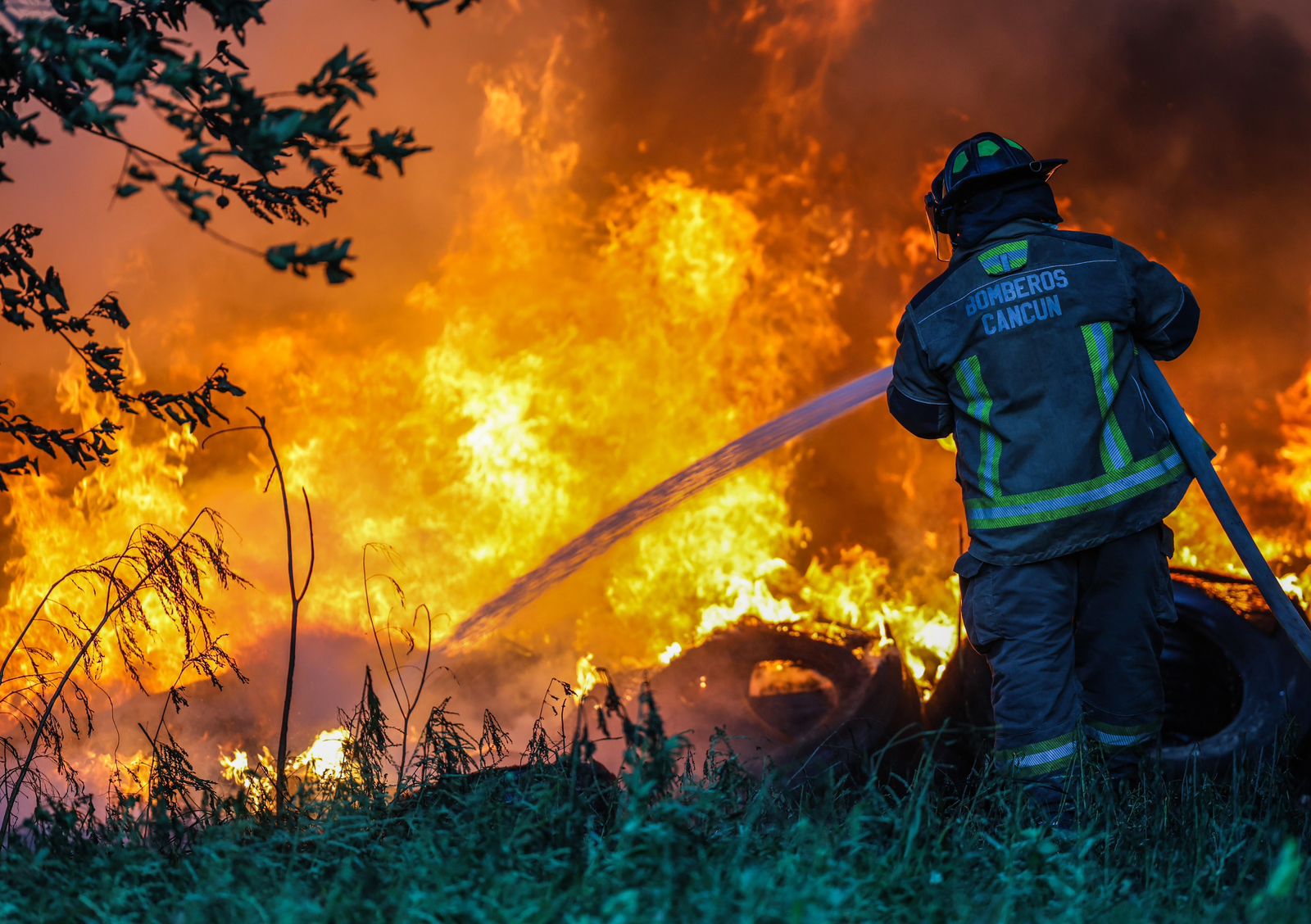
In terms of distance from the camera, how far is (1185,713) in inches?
Answer: 191

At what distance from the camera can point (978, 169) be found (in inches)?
138

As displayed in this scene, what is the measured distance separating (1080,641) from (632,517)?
4054mm

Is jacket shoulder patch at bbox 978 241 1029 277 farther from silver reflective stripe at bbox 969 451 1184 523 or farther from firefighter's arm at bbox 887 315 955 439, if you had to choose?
silver reflective stripe at bbox 969 451 1184 523

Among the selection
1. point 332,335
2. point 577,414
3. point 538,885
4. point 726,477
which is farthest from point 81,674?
point 538,885

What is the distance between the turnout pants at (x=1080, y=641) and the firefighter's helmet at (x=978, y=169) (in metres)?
1.19

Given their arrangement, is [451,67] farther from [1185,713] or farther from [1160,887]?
[1160,887]

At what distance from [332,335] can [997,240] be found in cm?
655

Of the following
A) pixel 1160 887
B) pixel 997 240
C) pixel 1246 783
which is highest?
pixel 997 240

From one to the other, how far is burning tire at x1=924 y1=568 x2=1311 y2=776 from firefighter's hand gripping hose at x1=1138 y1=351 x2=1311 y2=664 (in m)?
1.17

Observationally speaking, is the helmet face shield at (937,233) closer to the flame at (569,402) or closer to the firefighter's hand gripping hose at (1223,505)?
the firefighter's hand gripping hose at (1223,505)

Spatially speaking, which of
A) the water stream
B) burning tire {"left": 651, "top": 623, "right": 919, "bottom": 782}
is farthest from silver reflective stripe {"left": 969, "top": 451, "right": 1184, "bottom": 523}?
the water stream

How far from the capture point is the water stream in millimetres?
6871

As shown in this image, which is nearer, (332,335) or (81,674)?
(81,674)

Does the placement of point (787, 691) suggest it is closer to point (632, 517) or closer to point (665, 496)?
point (665, 496)
